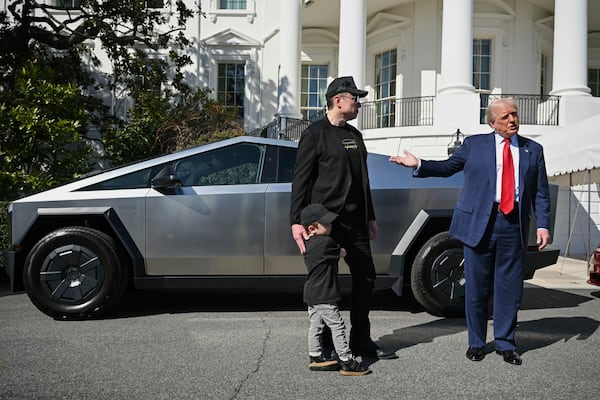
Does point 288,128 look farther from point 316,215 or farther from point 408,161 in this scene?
point 316,215

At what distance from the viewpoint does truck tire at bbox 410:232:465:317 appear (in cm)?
489

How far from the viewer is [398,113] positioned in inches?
651

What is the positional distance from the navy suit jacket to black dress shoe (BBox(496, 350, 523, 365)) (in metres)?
0.71

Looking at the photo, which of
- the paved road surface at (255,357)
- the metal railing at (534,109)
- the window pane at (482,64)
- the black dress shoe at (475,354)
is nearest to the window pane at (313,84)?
the window pane at (482,64)

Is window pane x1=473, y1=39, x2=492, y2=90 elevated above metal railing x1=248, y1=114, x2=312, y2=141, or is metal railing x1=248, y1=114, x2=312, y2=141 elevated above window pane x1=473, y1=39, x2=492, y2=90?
window pane x1=473, y1=39, x2=492, y2=90

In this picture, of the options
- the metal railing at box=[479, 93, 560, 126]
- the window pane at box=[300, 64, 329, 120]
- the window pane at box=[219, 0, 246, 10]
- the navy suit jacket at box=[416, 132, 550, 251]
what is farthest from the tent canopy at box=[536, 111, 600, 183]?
the window pane at box=[219, 0, 246, 10]

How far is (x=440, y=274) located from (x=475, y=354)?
3.97 feet

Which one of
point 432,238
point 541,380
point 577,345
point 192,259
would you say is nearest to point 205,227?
point 192,259

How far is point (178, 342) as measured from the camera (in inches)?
163

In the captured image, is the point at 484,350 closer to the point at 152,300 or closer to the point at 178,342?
the point at 178,342

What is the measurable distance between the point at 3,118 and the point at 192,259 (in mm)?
5543

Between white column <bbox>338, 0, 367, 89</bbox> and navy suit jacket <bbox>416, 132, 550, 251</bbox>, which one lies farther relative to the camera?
white column <bbox>338, 0, 367, 89</bbox>

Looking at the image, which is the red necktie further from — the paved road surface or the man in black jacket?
the paved road surface

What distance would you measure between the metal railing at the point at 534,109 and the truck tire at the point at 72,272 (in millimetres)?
12219
